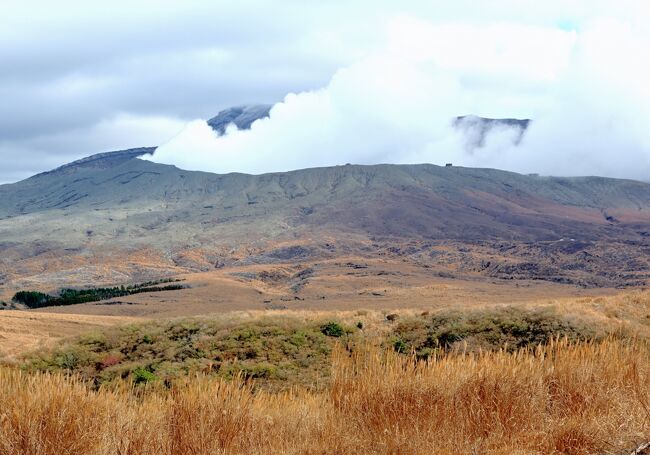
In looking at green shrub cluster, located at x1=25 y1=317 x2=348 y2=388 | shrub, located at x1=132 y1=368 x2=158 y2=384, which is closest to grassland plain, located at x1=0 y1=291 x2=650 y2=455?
shrub, located at x1=132 y1=368 x2=158 y2=384

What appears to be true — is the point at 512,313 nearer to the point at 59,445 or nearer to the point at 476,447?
the point at 476,447

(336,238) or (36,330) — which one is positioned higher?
(336,238)

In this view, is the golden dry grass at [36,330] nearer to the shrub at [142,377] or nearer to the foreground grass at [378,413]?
the shrub at [142,377]

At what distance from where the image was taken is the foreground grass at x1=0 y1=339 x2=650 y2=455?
22.8ft

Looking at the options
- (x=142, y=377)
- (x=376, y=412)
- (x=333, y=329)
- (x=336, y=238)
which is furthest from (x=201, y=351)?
(x=336, y=238)

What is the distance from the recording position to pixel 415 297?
75500 millimetres

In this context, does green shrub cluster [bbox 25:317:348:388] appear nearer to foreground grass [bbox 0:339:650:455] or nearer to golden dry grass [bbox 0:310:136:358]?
golden dry grass [bbox 0:310:136:358]

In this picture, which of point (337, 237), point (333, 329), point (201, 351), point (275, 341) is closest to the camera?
point (201, 351)

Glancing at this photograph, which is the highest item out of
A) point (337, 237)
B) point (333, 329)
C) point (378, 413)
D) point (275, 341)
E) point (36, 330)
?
point (337, 237)

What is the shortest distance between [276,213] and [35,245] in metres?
60.1

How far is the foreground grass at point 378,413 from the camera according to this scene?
6.96m

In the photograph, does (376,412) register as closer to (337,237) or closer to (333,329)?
(333,329)

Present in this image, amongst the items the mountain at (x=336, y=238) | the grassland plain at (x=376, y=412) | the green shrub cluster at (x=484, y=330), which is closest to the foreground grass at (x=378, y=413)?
the grassland plain at (x=376, y=412)

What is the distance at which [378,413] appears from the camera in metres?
7.91
